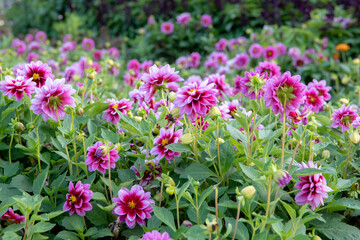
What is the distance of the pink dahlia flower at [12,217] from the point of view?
114 centimetres

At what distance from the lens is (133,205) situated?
1100 mm

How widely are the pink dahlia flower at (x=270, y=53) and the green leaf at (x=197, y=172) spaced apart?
2333 millimetres

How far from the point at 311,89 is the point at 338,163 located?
1.51ft

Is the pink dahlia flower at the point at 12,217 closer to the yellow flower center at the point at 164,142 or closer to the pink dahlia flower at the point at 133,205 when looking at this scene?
the pink dahlia flower at the point at 133,205

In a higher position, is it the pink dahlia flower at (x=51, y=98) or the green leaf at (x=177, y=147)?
the pink dahlia flower at (x=51, y=98)

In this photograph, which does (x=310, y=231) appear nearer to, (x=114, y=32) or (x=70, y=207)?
(x=70, y=207)

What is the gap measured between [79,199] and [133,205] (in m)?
0.18

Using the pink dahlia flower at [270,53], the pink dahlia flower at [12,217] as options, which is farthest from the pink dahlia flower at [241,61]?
the pink dahlia flower at [12,217]

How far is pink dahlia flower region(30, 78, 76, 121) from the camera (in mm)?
1166

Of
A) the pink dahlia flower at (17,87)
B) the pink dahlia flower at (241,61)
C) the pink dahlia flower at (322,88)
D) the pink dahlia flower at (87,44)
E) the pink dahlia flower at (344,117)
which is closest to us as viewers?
the pink dahlia flower at (17,87)

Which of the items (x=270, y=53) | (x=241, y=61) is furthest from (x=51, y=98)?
(x=270, y=53)

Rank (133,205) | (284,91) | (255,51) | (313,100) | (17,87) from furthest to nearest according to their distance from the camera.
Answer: (255,51)
(313,100)
(17,87)
(133,205)
(284,91)

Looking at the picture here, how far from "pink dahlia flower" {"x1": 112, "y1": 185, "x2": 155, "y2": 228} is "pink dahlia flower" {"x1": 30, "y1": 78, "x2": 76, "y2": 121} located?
340 mm

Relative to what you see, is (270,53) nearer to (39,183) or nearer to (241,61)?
(241,61)
